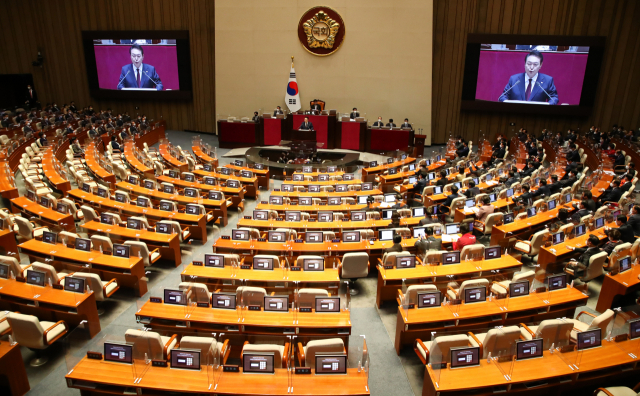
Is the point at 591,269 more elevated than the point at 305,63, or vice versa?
the point at 305,63

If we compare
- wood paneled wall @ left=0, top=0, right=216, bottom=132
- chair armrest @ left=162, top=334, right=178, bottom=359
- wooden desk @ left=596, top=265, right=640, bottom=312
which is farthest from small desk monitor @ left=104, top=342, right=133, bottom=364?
wood paneled wall @ left=0, top=0, right=216, bottom=132

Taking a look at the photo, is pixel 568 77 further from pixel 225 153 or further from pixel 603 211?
pixel 225 153

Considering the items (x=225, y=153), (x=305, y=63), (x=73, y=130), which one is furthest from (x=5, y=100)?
(x=305, y=63)

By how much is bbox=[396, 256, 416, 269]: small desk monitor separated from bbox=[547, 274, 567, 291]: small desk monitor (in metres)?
2.09

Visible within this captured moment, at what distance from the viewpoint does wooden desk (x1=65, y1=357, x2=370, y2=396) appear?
15.3 ft

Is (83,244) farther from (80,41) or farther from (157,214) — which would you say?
(80,41)

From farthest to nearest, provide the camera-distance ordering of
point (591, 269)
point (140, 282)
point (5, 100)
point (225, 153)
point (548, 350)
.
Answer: point (5, 100)
point (225, 153)
point (140, 282)
point (591, 269)
point (548, 350)

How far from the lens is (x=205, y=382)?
188 inches

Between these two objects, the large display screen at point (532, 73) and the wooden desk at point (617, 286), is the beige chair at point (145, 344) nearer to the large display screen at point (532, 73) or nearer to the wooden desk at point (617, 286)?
the wooden desk at point (617, 286)

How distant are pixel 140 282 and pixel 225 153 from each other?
12.3 meters

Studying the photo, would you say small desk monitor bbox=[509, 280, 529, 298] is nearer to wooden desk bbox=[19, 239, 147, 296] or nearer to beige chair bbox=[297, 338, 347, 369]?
beige chair bbox=[297, 338, 347, 369]

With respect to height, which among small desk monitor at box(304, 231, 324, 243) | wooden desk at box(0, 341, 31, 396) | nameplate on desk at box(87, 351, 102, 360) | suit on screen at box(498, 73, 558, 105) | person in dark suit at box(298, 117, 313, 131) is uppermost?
suit on screen at box(498, 73, 558, 105)

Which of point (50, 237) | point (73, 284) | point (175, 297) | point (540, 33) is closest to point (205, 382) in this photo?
point (175, 297)

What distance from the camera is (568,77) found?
18500mm
